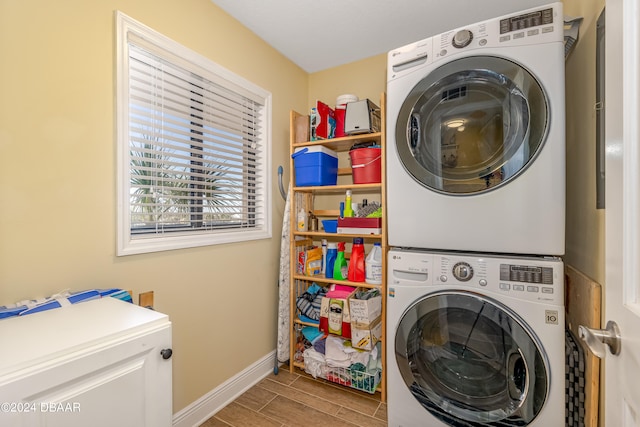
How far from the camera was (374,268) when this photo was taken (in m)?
1.90

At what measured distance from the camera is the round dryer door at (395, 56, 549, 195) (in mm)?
1183

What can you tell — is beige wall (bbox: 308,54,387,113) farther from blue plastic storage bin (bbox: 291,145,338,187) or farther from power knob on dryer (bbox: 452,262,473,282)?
power knob on dryer (bbox: 452,262,473,282)

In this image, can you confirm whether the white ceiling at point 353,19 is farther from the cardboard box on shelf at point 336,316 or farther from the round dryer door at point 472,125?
the cardboard box on shelf at point 336,316

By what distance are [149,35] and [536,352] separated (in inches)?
87.2

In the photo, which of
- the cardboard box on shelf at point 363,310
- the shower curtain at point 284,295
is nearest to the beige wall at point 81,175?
the shower curtain at point 284,295

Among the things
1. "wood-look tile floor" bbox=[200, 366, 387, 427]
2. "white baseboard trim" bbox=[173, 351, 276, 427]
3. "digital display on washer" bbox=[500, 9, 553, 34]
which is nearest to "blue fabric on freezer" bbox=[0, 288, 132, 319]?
"white baseboard trim" bbox=[173, 351, 276, 427]

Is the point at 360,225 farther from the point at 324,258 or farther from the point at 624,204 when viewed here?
the point at 624,204

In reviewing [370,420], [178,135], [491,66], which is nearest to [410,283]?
[370,420]

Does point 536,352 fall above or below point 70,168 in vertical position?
below

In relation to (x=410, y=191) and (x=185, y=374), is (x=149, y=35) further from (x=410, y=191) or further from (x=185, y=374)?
(x=185, y=374)

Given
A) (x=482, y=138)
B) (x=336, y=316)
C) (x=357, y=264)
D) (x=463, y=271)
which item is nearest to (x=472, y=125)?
(x=482, y=138)

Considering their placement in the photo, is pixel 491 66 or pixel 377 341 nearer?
pixel 491 66

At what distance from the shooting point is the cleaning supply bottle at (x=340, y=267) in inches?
80.3

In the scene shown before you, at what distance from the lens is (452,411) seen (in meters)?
1.27
